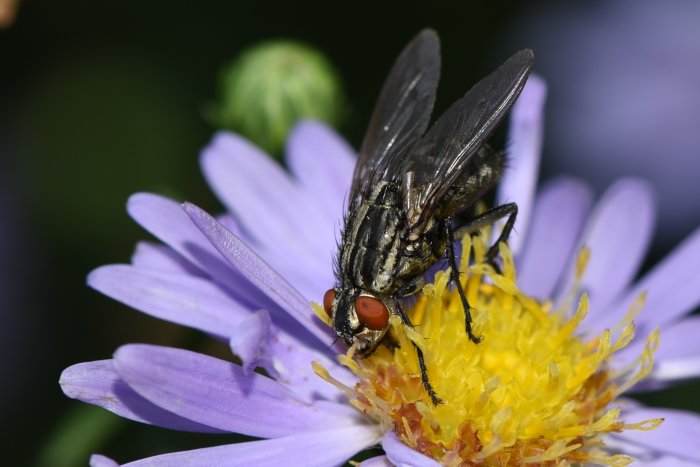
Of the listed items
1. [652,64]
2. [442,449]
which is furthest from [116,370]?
[652,64]

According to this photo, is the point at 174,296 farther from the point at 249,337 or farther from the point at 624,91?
the point at 624,91

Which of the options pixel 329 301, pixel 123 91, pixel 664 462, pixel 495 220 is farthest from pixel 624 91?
pixel 329 301

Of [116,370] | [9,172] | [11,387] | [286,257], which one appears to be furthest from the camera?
[9,172]

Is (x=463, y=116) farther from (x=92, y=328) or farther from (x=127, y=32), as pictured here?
(x=127, y=32)

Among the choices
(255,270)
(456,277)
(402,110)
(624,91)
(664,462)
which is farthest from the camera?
(624,91)

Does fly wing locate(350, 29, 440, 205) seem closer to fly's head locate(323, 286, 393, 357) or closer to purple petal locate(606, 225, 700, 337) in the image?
fly's head locate(323, 286, 393, 357)
